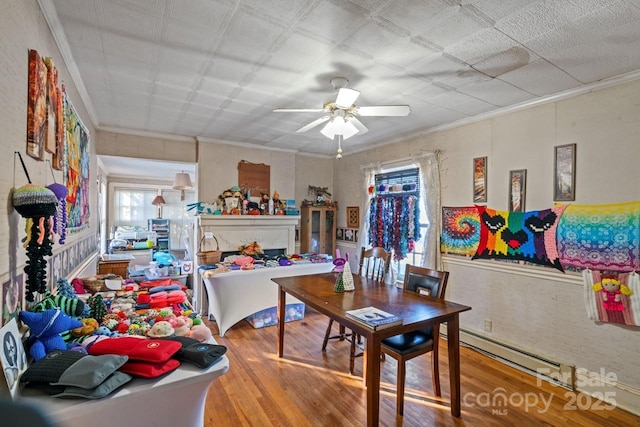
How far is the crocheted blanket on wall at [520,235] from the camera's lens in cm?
257

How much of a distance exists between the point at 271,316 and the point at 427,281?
2019 millimetres

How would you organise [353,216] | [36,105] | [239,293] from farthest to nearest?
1. [353,216]
2. [239,293]
3. [36,105]

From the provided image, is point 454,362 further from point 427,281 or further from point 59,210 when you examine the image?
point 59,210

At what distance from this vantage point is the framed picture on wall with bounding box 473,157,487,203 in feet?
10.0

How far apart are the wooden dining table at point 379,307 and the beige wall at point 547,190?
1.08 m

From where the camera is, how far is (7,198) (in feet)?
3.88

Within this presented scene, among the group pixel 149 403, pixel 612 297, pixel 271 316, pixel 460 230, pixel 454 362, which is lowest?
pixel 271 316

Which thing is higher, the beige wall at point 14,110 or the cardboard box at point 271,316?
the beige wall at point 14,110

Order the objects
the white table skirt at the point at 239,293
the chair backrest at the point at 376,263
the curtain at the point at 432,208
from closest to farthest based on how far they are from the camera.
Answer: the chair backrest at the point at 376,263
the white table skirt at the point at 239,293
the curtain at the point at 432,208

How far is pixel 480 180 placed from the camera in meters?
3.10

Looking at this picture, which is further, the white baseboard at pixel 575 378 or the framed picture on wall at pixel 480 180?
the framed picture on wall at pixel 480 180

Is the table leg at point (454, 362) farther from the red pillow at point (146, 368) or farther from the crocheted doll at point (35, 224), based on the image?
the crocheted doll at point (35, 224)

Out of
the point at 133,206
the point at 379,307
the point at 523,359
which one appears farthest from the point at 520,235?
the point at 133,206

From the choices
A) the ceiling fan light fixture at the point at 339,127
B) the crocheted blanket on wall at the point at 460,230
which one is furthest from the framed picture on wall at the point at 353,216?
the ceiling fan light fixture at the point at 339,127
